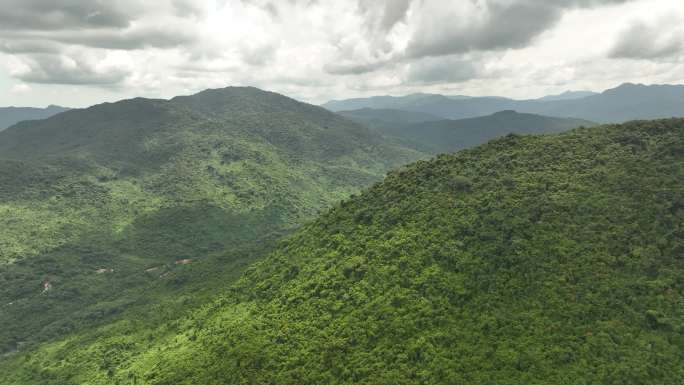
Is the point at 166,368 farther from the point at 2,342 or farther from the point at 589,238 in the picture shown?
the point at 2,342

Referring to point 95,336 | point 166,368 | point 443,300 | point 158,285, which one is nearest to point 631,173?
point 443,300

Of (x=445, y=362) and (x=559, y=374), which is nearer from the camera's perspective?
(x=559, y=374)

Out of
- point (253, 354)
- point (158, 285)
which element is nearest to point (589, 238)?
point (253, 354)

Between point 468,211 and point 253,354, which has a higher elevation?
point 468,211

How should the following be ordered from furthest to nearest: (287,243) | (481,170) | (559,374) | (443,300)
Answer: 1. (287,243)
2. (481,170)
3. (443,300)
4. (559,374)

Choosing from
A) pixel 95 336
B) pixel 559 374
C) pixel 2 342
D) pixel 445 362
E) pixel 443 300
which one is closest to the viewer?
pixel 559 374

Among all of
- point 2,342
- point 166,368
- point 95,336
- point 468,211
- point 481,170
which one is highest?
point 481,170
